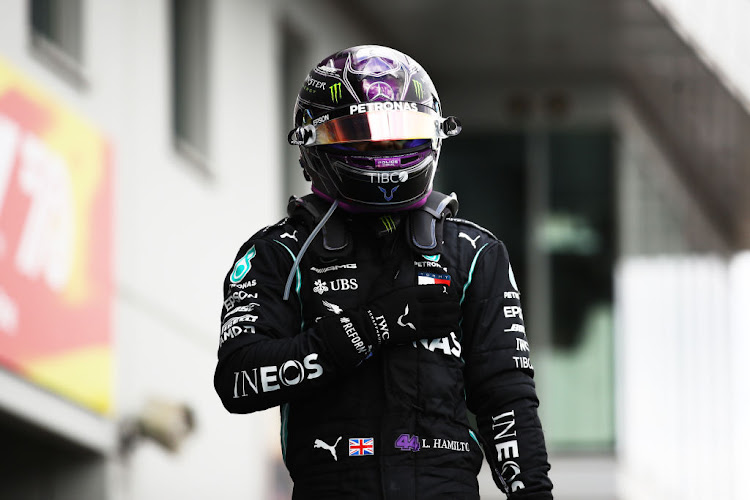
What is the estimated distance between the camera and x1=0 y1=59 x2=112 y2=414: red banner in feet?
28.8

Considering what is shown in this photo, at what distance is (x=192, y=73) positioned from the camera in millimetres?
13133

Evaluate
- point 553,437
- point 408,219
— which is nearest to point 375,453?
→ point 408,219

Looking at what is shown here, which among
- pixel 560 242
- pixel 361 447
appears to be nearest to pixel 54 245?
pixel 361 447

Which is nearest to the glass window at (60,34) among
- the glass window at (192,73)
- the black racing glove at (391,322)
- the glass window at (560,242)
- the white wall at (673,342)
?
the glass window at (192,73)

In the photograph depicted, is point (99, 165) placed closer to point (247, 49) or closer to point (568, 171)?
point (247, 49)

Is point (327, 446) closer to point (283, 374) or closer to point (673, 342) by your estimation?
point (283, 374)

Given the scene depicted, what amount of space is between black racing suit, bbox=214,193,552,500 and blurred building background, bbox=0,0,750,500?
5282mm

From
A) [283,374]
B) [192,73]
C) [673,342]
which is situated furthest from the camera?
[673,342]

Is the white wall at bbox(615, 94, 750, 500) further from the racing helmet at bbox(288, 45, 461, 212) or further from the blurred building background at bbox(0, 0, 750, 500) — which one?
the racing helmet at bbox(288, 45, 461, 212)

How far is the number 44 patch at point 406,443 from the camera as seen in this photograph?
3448 mm

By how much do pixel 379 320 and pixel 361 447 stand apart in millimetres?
273

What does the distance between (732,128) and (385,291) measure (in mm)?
18374

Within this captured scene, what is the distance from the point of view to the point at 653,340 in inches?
898

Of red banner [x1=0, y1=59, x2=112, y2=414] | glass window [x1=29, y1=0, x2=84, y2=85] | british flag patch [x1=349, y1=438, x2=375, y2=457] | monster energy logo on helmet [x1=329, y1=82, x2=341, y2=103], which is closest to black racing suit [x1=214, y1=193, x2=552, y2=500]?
british flag patch [x1=349, y1=438, x2=375, y2=457]
